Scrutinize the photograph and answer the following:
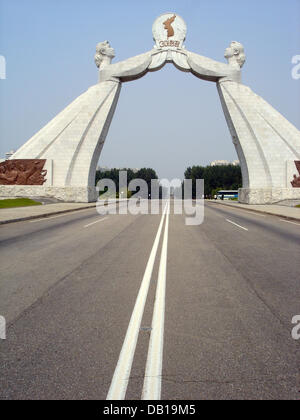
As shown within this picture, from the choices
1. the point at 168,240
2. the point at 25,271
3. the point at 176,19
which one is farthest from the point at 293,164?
the point at 25,271

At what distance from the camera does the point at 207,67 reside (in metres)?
38.4

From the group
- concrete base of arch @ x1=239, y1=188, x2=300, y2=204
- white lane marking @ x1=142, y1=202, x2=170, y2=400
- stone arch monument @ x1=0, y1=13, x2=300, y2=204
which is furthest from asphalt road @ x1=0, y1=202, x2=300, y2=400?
stone arch monument @ x1=0, y1=13, x2=300, y2=204

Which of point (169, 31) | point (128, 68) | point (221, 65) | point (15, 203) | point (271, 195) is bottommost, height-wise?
point (15, 203)

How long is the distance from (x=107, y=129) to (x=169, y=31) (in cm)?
1378

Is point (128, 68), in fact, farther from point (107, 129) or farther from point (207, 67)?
point (207, 67)

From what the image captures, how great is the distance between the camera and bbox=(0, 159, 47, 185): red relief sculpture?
35031mm

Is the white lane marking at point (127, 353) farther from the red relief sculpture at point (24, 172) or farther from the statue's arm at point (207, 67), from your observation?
the statue's arm at point (207, 67)

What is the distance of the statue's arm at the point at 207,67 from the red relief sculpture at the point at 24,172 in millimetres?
20049

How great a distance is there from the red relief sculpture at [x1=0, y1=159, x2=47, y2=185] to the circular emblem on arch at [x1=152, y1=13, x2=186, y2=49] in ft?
65.1

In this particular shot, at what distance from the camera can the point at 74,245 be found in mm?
9227

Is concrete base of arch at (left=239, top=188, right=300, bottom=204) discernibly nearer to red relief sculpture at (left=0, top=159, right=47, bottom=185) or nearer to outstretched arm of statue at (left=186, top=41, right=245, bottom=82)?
outstretched arm of statue at (left=186, top=41, right=245, bottom=82)

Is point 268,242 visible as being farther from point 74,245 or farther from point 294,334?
point 294,334

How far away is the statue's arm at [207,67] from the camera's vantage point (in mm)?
38406
